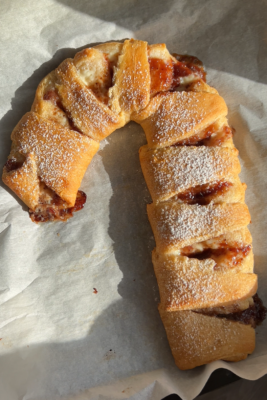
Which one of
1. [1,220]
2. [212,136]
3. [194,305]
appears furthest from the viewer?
[1,220]

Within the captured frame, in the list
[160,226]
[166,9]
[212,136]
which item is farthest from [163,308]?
[166,9]

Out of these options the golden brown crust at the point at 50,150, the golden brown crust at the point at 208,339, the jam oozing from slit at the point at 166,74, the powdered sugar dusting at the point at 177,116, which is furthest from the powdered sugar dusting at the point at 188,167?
the golden brown crust at the point at 208,339

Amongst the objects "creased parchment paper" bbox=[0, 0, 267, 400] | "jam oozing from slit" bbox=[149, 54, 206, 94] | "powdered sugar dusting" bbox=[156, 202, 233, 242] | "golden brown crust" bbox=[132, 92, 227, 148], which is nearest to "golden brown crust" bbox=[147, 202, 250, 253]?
"powdered sugar dusting" bbox=[156, 202, 233, 242]

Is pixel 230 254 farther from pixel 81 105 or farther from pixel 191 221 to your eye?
pixel 81 105

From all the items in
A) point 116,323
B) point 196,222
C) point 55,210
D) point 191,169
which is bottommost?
point 116,323

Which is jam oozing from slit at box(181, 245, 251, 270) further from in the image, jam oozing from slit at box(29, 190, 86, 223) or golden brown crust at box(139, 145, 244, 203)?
jam oozing from slit at box(29, 190, 86, 223)

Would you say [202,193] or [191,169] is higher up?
[191,169]

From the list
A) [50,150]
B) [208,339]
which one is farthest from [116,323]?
[50,150]

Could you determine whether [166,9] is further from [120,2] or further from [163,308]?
[163,308]
